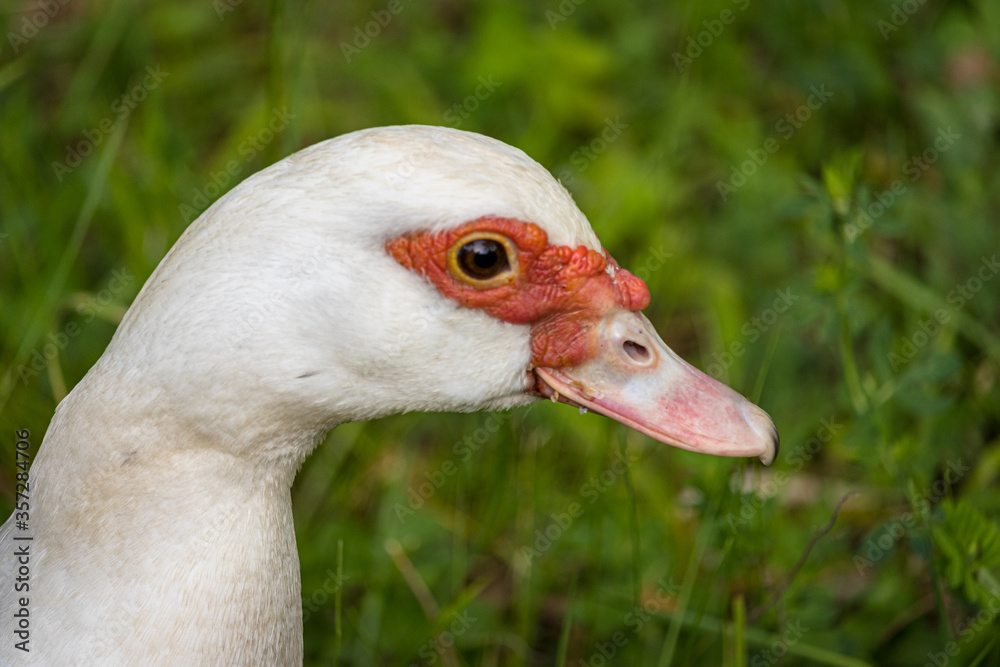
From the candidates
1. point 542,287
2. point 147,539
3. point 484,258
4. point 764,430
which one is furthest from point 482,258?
point 147,539

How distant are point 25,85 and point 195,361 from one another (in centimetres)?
264

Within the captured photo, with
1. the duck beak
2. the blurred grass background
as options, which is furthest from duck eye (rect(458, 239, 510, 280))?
the blurred grass background

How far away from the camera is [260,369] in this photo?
1.60 meters

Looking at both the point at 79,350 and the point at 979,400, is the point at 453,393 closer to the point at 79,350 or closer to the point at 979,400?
the point at 79,350

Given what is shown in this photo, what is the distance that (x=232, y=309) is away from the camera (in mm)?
1578

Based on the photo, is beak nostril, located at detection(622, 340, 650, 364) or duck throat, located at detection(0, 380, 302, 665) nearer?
duck throat, located at detection(0, 380, 302, 665)

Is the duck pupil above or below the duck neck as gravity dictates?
above

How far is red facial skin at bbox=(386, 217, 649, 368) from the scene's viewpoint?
5.39ft

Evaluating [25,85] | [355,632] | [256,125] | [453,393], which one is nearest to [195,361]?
[453,393]

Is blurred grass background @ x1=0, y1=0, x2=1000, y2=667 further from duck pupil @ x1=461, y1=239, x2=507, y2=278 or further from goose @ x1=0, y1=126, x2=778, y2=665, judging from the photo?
duck pupil @ x1=461, y1=239, x2=507, y2=278

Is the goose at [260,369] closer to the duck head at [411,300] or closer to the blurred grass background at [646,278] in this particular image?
the duck head at [411,300]

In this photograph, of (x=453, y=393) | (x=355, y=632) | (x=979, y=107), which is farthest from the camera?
(x=979, y=107)

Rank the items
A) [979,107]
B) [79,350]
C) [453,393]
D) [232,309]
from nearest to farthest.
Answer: [232,309], [453,393], [79,350], [979,107]

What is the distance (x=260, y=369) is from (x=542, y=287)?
1.50 feet
